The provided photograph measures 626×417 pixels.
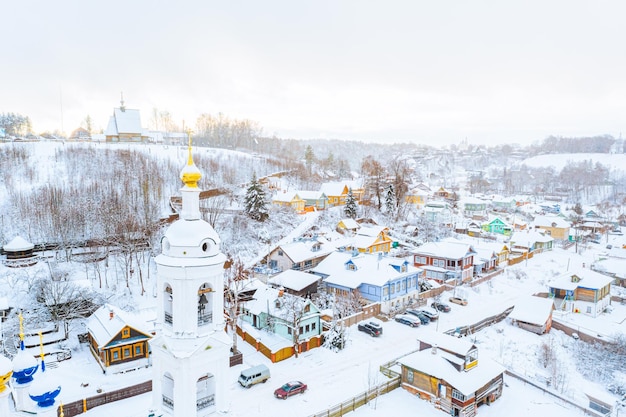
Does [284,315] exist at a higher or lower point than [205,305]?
lower

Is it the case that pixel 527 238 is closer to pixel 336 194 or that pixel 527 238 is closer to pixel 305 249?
pixel 336 194

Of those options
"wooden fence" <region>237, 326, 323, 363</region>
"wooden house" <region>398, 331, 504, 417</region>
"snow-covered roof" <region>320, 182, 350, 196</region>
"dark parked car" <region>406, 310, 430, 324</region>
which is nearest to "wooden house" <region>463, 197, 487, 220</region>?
"snow-covered roof" <region>320, 182, 350, 196</region>

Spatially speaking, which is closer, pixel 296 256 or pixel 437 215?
pixel 296 256

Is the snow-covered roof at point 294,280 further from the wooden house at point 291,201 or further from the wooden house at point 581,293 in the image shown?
the wooden house at point 291,201

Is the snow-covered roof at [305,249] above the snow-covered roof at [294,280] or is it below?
above

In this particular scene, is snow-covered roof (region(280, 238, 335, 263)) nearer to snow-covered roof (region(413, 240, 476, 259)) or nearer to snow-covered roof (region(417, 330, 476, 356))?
snow-covered roof (region(413, 240, 476, 259))

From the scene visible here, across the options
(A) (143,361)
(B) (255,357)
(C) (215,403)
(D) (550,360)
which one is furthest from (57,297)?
(D) (550,360)

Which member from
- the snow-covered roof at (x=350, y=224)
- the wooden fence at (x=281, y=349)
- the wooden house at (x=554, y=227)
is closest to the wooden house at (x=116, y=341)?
the wooden fence at (x=281, y=349)

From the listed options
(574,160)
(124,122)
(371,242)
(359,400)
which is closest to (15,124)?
(124,122)
